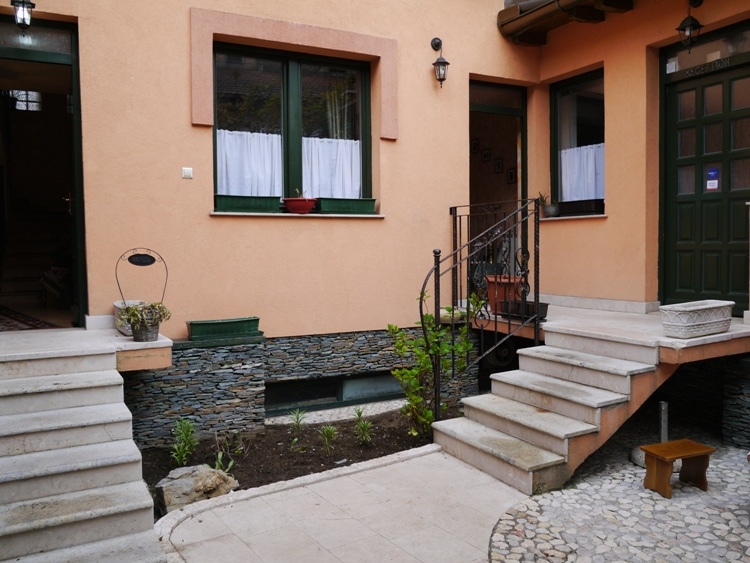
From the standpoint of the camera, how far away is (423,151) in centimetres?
661

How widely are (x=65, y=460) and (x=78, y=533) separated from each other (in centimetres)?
46

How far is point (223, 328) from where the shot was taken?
17.5 ft

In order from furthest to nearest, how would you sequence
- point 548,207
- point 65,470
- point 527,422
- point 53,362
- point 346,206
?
point 548,207 → point 346,206 → point 527,422 → point 53,362 → point 65,470

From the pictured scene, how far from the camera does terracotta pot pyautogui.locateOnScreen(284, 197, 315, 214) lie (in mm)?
5973

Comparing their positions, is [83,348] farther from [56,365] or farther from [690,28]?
[690,28]

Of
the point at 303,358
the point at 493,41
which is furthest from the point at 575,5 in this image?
the point at 303,358

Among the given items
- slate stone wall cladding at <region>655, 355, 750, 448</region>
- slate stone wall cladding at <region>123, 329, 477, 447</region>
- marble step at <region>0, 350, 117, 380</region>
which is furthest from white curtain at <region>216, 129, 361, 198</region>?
slate stone wall cladding at <region>655, 355, 750, 448</region>

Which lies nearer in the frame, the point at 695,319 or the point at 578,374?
the point at 695,319

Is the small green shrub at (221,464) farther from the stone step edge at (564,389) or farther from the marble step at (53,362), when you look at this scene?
the stone step edge at (564,389)

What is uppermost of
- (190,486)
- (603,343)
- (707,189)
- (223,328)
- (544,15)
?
(544,15)

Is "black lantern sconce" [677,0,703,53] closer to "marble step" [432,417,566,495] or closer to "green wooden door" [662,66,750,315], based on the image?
"green wooden door" [662,66,750,315]

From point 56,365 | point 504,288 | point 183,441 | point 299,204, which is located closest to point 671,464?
point 504,288

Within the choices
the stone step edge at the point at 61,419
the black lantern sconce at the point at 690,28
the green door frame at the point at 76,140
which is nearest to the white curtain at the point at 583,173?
the black lantern sconce at the point at 690,28

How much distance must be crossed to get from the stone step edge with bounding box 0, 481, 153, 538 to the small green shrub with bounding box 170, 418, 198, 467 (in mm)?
1095
